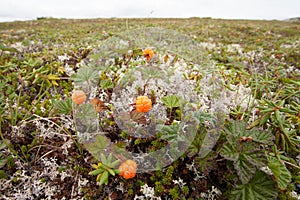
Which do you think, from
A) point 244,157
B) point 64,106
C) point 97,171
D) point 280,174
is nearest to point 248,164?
point 244,157

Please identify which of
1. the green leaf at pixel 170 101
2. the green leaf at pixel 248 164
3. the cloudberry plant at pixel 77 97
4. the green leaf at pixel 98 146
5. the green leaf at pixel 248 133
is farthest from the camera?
→ the green leaf at pixel 170 101

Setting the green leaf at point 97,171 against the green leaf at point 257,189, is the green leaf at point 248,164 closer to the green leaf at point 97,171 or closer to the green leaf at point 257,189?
the green leaf at point 257,189

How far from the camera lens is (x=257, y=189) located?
2129mm

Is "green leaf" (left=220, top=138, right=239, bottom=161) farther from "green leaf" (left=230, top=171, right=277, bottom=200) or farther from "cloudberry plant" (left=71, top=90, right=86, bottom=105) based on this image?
"cloudberry plant" (left=71, top=90, right=86, bottom=105)

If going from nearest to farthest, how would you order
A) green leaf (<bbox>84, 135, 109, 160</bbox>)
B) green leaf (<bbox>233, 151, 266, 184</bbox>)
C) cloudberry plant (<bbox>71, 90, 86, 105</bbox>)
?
green leaf (<bbox>233, 151, 266, 184</bbox>)
green leaf (<bbox>84, 135, 109, 160</bbox>)
cloudberry plant (<bbox>71, 90, 86, 105</bbox>)

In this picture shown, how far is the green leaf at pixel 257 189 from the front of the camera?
6.86 feet

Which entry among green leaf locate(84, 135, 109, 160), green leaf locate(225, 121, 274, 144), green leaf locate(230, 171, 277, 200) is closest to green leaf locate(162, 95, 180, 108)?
green leaf locate(225, 121, 274, 144)

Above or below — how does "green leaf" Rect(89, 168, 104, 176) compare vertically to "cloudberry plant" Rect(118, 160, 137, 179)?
above

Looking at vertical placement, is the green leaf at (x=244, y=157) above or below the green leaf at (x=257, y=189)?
above

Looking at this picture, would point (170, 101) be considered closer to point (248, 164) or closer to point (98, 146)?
point (98, 146)

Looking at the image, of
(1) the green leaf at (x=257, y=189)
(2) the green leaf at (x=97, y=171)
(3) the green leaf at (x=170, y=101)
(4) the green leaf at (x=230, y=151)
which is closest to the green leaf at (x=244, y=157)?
(4) the green leaf at (x=230, y=151)

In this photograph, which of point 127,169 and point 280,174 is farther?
point 127,169

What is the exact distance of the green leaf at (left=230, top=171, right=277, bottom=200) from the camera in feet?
6.86

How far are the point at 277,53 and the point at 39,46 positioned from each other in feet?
20.2
